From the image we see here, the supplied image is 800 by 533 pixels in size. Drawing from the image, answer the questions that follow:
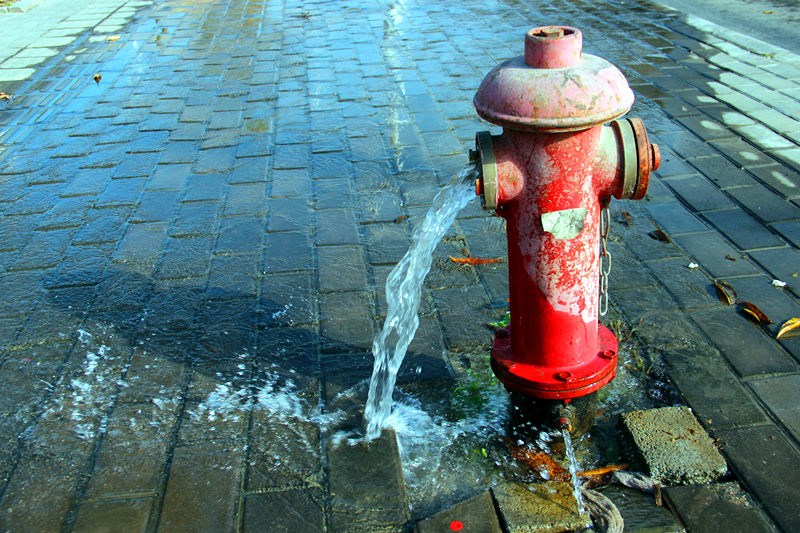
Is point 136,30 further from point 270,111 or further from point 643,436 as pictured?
point 643,436

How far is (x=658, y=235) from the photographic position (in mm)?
3639

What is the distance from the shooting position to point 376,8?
9.05 metres

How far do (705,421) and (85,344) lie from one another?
2.75 meters

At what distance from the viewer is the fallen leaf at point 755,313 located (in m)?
2.90

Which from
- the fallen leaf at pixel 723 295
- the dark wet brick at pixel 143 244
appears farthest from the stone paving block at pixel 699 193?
the dark wet brick at pixel 143 244

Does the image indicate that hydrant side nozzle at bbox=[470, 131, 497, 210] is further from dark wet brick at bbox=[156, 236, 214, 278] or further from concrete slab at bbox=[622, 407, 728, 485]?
dark wet brick at bbox=[156, 236, 214, 278]

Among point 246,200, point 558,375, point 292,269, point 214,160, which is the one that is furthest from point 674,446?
point 214,160

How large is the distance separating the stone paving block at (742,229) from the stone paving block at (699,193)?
0.09 meters

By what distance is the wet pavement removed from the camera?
7.55ft

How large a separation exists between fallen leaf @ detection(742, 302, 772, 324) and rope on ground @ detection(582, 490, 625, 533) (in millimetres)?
1354

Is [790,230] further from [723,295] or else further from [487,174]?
[487,174]

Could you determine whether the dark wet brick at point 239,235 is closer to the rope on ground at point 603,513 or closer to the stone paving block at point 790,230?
the rope on ground at point 603,513

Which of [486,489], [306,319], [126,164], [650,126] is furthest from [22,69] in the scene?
[486,489]

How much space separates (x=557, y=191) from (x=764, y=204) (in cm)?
258
